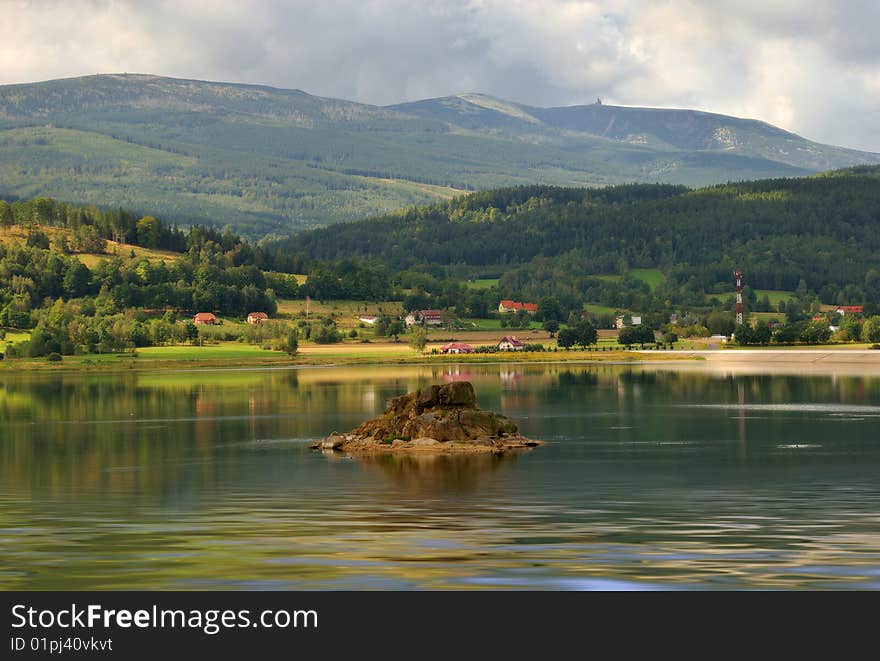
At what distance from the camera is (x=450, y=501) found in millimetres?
43406

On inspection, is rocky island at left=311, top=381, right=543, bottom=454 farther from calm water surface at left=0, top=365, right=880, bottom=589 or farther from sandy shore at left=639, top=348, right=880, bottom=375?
sandy shore at left=639, top=348, right=880, bottom=375

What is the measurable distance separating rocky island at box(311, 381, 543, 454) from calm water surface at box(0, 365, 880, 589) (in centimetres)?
213

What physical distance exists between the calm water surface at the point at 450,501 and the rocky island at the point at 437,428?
2.13 meters

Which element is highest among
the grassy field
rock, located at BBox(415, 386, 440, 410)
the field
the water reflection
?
the grassy field

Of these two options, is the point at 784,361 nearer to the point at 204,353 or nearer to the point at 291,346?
the point at 291,346

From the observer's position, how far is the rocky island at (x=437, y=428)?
63344 millimetres

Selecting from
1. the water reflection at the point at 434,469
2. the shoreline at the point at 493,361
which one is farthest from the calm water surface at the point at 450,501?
the shoreline at the point at 493,361

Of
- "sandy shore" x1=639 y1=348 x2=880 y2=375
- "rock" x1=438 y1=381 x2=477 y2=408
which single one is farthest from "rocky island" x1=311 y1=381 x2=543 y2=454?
"sandy shore" x1=639 y1=348 x2=880 y2=375

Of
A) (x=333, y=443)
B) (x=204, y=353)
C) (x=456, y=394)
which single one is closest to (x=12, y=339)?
(x=204, y=353)

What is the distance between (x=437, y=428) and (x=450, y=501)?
2028cm

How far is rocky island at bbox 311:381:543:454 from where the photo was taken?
63344 millimetres
